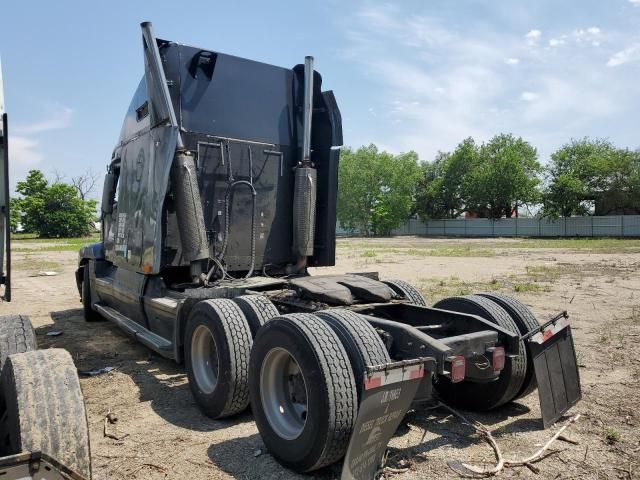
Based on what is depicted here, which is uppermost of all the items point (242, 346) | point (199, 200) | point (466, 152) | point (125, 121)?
point (466, 152)

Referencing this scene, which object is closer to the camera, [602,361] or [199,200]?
[199,200]

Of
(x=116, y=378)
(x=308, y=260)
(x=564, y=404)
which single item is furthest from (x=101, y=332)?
(x=564, y=404)

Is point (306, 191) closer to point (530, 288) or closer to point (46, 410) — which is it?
point (46, 410)

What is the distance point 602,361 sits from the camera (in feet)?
20.7

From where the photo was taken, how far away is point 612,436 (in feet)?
13.4

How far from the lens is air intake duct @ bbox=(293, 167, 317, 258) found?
21.9 feet

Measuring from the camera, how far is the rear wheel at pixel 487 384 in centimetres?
434

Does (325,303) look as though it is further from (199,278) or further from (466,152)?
(466,152)

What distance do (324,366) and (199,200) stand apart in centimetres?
310

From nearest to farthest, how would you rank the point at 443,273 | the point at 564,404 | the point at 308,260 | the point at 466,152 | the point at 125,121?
the point at 564,404 < the point at 308,260 < the point at 125,121 < the point at 443,273 < the point at 466,152

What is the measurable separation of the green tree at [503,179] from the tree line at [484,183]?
0.30 ft

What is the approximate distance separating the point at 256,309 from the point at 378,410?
74.0 inches

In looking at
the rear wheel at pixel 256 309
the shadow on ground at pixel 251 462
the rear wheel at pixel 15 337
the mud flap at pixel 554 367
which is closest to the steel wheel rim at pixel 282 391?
the shadow on ground at pixel 251 462

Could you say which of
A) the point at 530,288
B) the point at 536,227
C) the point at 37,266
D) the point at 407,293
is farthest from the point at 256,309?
the point at 536,227
